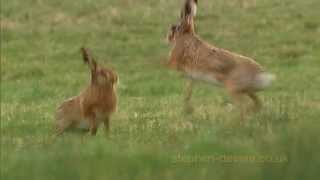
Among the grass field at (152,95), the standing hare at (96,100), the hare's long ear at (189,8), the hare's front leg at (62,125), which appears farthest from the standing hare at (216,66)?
the hare's front leg at (62,125)

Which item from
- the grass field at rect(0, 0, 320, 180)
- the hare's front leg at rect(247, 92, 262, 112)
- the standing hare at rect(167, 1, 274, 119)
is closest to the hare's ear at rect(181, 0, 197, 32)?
the standing hare at rect(167, 1, 274, 119)

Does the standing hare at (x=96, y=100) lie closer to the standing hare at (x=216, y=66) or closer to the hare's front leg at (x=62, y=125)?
the hare's front leg at (x=62, y=125)

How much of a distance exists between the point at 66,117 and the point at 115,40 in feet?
41.5

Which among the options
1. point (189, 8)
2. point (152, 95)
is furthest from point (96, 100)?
point (152, 95)

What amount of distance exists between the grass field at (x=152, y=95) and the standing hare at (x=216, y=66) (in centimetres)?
34

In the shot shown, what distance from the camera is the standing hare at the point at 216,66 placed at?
38.4ft

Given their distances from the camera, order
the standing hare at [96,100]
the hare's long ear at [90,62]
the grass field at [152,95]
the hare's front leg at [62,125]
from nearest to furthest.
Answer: the grass field at [152,95] < the hare's long ear at [90,62] < the standing hare at [96,100] < the hare's front leg at [62,125]

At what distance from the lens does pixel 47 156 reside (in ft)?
23.7

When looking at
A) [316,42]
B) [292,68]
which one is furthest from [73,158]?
[316,42]

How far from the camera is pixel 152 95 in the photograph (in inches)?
668

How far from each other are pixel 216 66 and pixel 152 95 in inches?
201

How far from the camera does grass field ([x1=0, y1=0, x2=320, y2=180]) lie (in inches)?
269

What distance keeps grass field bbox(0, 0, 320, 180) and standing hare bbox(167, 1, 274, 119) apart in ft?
1.10

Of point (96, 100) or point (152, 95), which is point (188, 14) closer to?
point (96, 100)
